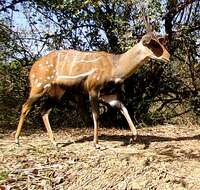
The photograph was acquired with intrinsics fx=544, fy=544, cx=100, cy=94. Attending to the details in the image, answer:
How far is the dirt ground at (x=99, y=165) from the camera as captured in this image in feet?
20.3

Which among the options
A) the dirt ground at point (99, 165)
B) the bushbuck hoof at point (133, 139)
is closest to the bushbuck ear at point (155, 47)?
the bushbuck hoof at point (133, 139)

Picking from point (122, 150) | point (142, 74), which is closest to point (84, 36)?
point (142, 74)

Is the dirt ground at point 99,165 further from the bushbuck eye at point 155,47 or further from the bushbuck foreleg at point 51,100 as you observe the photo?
the bushbuck eye at point 155,47

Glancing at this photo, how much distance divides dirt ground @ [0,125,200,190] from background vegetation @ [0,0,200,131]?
8.52 feet

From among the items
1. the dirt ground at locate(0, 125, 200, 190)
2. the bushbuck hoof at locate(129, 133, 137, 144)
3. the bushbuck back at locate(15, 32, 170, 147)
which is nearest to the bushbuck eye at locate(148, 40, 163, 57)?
the bushbuck back at locate(15, 32, 170, 147)

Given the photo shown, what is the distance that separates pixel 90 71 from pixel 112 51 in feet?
9.59

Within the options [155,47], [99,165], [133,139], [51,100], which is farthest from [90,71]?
[99,165]

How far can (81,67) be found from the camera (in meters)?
7.68

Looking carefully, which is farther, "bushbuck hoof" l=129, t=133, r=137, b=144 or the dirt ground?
"bushbuck hoof" l=129, t=133, r=137, b=144

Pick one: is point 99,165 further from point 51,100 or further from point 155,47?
point 155,47

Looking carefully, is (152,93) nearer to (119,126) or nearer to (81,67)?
(119,126)

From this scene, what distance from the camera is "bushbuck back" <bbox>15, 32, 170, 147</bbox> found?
295 inches

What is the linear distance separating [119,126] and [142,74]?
3.67 feet

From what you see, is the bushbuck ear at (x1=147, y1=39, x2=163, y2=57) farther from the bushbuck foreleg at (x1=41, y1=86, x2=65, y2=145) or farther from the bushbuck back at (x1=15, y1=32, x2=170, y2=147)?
the bushbuck foreleg at (x1=41, y1=86, x2=65, y2=145)
